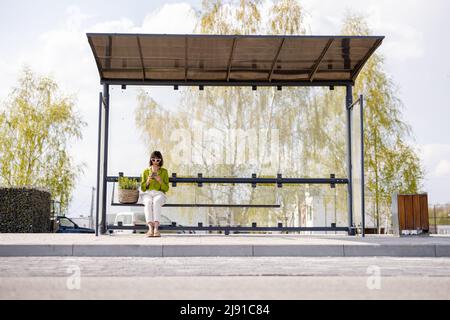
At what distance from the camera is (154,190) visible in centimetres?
1314

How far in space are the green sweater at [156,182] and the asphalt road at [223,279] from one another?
4.25 m

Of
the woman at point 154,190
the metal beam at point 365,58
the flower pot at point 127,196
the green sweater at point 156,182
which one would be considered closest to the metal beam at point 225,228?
the flower pot at point 127,196

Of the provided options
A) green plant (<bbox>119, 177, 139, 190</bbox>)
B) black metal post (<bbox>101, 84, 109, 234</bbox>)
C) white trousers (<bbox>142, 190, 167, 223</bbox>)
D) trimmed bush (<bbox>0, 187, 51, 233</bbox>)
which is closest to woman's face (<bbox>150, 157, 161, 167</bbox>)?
Result: white trousers (<bbox>142, 190, 167, 223</bbox>)

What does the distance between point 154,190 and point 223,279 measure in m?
6.98

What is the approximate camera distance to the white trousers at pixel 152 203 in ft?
42.3

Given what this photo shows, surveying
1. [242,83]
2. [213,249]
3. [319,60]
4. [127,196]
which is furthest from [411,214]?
[127,196]

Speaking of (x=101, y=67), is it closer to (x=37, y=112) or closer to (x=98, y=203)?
(x=98, y=203)

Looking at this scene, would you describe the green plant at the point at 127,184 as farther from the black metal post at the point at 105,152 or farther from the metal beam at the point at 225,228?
the metal beam at the point at 225,228

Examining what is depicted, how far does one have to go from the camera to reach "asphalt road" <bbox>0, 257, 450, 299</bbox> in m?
5.19

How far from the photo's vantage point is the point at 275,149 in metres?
14.6

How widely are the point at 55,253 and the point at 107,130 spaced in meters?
4.64

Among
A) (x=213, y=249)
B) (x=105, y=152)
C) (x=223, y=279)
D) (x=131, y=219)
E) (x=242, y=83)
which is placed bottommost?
(x=223, y=279)

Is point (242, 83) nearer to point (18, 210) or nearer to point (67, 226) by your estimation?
point (18, 210)
